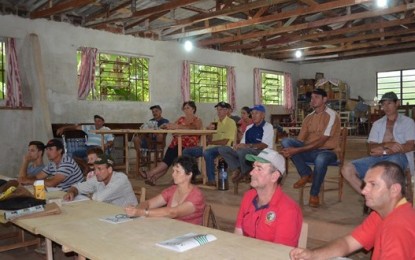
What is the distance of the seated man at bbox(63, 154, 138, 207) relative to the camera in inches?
130

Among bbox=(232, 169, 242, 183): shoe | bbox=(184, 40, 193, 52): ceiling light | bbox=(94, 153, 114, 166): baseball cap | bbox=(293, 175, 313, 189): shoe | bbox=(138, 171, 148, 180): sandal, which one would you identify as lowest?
bbox=(138, 171, 148, 180): sandal

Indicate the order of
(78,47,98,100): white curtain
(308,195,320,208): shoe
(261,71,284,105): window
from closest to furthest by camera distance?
(308,195,320,208): shoe, (78,47,98,100): white curtain, (261,71,284,105): window

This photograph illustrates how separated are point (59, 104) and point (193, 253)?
22.7 feet

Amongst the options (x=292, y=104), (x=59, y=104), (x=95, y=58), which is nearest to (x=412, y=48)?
(x=292, y=104)

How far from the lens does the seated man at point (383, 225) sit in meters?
1.42

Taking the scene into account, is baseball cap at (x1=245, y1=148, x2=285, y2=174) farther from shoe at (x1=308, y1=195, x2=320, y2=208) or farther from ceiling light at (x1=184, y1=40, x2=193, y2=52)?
ceiling light at (x1=184, y1=40, x2=193, y2=52)

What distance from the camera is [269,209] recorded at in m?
2.09

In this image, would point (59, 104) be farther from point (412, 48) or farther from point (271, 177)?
point (412, 48)

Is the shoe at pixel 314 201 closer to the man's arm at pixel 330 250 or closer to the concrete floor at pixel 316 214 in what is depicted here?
the concrete floor at pixel 316 214

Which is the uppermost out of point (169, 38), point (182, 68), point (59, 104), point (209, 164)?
point (169, 38)

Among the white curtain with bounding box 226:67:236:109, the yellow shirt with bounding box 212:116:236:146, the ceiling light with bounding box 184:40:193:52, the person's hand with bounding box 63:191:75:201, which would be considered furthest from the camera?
the white curtain with bounding box 226:67:236:109

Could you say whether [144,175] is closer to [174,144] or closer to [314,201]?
[174,144]

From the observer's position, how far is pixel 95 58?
8352 mm

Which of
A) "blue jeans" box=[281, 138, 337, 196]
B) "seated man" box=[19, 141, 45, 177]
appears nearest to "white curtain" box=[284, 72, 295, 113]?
"blue jeans" box=[281, 138, 337, 196]
